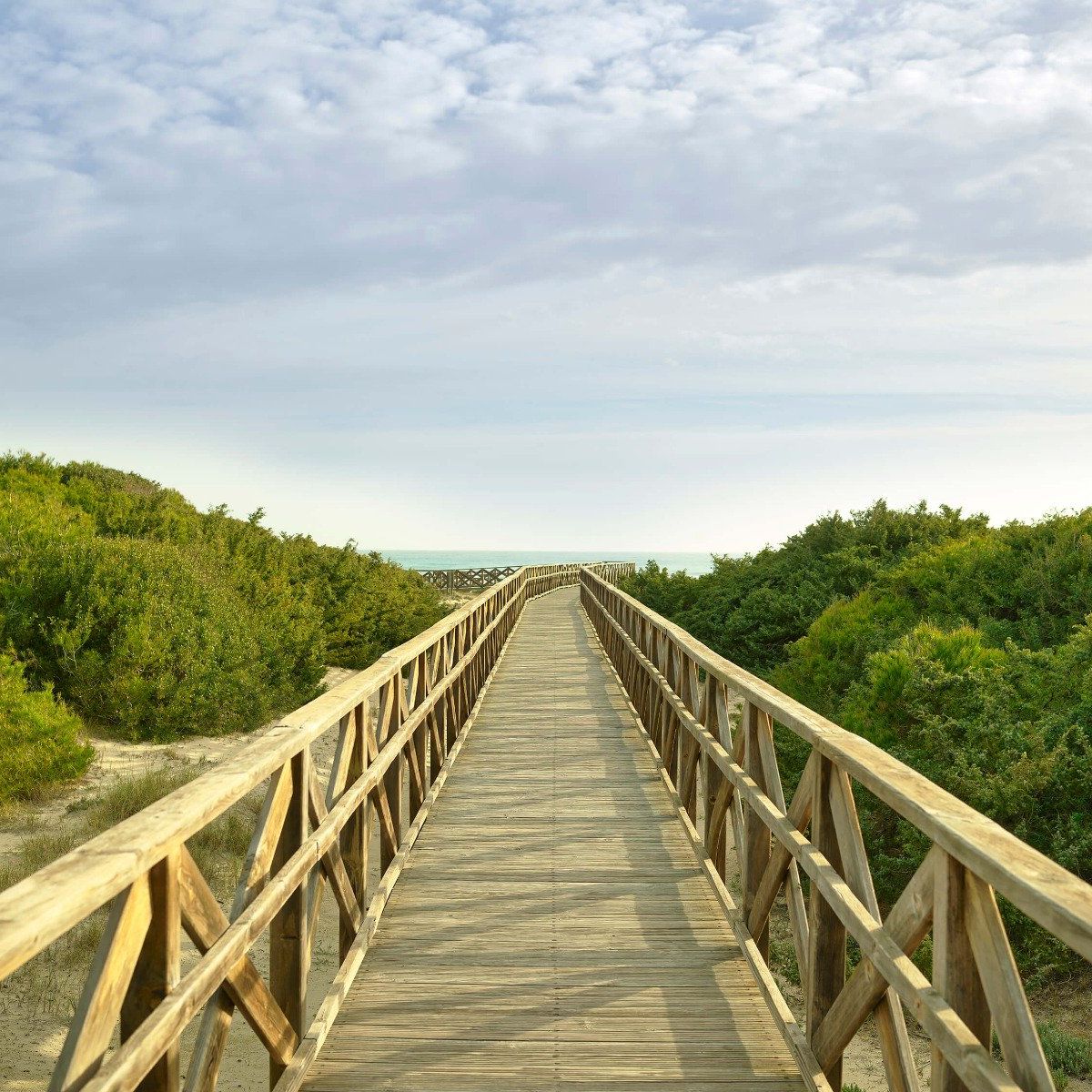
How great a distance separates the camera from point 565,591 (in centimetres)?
4000

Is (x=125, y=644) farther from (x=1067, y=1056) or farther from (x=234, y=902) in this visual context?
(x=1067, y=1056)

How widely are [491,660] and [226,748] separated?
4370 mm

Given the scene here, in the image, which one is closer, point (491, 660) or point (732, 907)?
point (732, 907)

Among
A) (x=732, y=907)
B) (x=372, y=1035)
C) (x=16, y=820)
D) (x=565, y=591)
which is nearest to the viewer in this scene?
(x=372, y=1035)

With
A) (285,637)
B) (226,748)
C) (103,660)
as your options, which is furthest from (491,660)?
(103,660)

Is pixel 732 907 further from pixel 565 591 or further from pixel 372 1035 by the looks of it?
pixel 565 591

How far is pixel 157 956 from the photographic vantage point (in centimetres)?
236

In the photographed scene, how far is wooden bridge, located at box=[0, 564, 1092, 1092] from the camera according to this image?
83.7 inches

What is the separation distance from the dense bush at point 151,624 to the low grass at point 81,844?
63.8 inches

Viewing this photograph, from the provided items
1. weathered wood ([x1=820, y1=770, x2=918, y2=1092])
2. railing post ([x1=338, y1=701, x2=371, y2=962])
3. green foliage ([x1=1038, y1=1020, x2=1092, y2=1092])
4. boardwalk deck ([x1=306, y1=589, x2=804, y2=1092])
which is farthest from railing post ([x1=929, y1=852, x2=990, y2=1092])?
green foliage ([x1=1038, y1=1020, x2=1092, y2=1092])

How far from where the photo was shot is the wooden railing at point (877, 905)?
6.61ft

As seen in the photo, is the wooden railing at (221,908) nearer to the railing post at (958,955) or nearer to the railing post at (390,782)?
the railing post at (390,782)

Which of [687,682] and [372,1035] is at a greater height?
[687,682]

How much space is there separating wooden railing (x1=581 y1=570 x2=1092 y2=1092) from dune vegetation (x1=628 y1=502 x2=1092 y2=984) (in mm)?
3139
